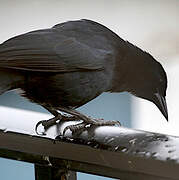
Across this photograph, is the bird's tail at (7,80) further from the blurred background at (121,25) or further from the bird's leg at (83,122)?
the blurred background at (121,25)

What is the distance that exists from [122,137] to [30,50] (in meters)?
0.57

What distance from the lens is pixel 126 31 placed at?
346 centimetres

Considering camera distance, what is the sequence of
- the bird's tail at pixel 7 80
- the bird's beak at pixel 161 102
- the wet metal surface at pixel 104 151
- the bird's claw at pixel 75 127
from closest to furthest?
1. the wet metal surface at pixel 104 151
2. the bird's claw at pixel 75 127
3. the bird's tail at pixel 7 80
4. the bird's beak at pixel 161 102

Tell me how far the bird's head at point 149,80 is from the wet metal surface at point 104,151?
1.57 ft

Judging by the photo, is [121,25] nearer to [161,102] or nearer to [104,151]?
[161,102]

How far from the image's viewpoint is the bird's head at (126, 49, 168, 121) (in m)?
1.59

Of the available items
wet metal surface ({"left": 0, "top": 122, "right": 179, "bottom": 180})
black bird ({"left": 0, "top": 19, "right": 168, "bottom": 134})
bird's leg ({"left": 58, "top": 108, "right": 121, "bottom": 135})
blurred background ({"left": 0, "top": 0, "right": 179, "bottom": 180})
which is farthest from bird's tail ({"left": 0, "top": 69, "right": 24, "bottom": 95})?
blurred background ({"left": 0, "top": 0, "right": 179, "bottom": 180})

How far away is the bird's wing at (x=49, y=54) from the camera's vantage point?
5.08 ft

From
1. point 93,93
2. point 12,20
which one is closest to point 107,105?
point 12,20

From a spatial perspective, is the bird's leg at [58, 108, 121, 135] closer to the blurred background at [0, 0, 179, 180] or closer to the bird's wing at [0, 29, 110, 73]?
the bird's wing at [0, 29, 110, 73]

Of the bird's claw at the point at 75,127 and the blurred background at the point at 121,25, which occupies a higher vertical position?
the bird's claw at the point at 75,127

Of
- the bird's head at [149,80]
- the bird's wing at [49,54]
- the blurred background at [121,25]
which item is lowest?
the blurred background at [121,25]

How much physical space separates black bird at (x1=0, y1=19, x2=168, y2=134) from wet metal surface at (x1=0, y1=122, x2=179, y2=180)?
1.55ft

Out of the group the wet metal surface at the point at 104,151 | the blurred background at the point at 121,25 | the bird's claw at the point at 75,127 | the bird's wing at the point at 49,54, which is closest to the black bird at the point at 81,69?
the bird's wing at the point at 49,54
